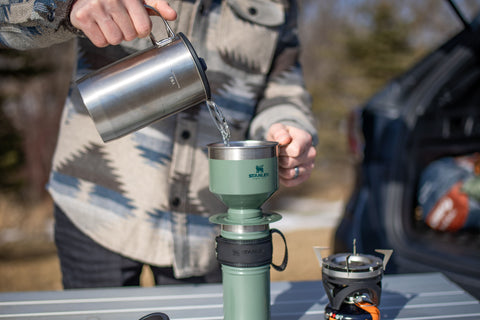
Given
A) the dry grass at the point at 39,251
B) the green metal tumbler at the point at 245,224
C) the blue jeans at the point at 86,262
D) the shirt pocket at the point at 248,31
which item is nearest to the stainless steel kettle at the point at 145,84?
the green metal tumbler at the point at 245,224

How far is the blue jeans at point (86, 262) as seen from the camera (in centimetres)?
144

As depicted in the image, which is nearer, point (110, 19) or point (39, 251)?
point (110, 19)

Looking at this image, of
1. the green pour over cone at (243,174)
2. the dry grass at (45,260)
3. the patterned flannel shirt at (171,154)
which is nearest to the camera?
the green pour over cone at (243,174)

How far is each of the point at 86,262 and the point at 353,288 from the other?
0.91 meters

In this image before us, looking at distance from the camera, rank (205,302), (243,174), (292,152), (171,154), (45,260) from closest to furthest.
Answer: (243,174) < (292,152) < (205,302) < (171,154) < (45,260)

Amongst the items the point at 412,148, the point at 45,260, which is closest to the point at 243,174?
the point at 412,148

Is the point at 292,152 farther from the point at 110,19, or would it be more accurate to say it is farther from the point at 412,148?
the point at 412,148

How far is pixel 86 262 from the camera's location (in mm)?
1445

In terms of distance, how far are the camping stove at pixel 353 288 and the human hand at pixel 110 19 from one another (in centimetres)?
66

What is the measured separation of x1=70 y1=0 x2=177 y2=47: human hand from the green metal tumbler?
31 centimetres

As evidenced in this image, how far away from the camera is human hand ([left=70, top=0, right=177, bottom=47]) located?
93 centimetres

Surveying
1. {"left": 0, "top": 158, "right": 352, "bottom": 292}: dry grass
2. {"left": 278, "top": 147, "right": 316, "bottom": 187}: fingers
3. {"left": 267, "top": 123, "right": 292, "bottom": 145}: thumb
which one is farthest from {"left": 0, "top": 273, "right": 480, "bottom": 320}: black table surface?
{"left": 0, "top": 158, "right": 352, "bottom": 292}: dry grass

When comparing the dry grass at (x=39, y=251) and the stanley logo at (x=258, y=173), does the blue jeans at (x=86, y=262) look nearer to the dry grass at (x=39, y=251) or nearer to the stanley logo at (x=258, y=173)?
the stanley logo at (x=258, y=173)

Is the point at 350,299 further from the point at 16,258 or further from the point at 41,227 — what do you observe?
the point at 41,227
